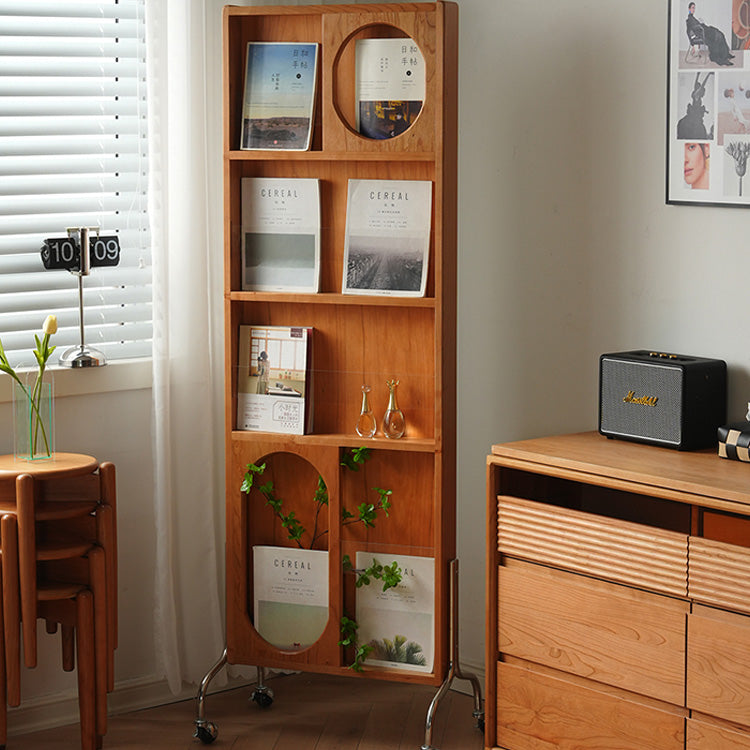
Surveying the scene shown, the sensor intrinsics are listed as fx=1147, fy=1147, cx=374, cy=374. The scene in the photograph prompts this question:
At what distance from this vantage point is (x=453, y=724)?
3025mm

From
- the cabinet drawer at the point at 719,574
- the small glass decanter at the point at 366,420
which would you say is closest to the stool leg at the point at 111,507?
the small glass decanter at the point at 366,420

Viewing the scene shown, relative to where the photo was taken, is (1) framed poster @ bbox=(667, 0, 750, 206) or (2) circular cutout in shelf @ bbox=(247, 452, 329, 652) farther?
(2) circular cutout in shelf @ bbox=(247, 452, 329, 652)

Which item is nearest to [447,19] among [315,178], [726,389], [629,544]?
[315,178]

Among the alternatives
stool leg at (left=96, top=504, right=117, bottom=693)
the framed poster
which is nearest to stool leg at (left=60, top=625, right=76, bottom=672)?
stool leg at (left=96, top=504, right=117, bottom=693)

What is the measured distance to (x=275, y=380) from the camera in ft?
9.58

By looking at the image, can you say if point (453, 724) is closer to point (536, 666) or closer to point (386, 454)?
point (536, 666)

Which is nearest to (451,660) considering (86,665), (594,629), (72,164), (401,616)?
(401,616)

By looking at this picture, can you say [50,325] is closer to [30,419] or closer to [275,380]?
[30,419]

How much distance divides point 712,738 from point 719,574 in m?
0.33

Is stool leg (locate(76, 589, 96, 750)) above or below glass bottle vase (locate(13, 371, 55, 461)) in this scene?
below

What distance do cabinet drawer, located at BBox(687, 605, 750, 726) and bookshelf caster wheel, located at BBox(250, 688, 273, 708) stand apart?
131 cm

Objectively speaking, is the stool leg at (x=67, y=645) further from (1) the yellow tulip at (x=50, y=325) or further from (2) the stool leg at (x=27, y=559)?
(1) the yellow tulip at (x=50, y=325)

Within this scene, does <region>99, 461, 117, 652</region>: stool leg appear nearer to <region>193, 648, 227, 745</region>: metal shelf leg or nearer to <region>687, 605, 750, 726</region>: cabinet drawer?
<region>193, 648, 227, 745</region>: metal shelf leg

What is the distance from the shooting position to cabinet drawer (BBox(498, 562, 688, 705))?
7.50 ft
